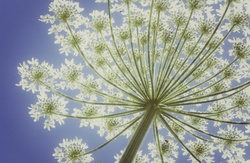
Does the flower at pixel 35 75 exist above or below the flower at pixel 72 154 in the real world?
above

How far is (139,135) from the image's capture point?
738 centimetres

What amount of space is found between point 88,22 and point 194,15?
3035 millimetres

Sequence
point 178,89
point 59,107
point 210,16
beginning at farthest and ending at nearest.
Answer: point 210,16 → point 59,107 → point 178,89

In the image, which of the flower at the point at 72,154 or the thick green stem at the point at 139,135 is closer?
the thick green stem at the point at 139,135

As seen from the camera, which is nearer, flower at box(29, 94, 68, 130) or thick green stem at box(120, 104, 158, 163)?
thick green stem at box(120, 104, 158, 163)

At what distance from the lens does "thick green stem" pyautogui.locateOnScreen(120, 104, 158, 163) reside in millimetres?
6854

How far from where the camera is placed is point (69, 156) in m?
8.85

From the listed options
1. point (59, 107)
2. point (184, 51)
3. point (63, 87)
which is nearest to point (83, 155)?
point (59, 107)

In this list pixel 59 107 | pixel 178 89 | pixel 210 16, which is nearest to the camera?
pixel 178 89

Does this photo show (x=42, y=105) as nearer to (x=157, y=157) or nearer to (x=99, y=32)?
(x=99, y=32)

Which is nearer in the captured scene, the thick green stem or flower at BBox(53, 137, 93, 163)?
the thick green stem

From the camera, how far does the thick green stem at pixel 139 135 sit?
6.85 metres

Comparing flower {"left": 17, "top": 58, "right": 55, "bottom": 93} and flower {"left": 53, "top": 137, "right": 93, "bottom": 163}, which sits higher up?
flower {"left": 17, "top": 58, "right": 55, "bottom": 93}

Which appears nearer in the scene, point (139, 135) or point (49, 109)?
point (139, 135)
